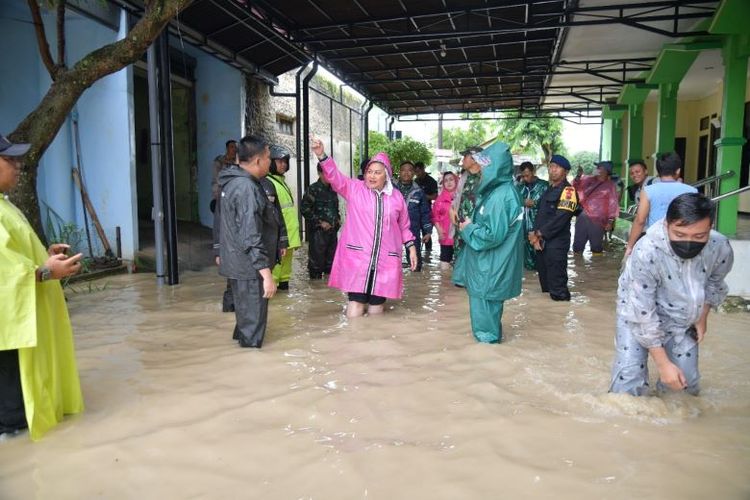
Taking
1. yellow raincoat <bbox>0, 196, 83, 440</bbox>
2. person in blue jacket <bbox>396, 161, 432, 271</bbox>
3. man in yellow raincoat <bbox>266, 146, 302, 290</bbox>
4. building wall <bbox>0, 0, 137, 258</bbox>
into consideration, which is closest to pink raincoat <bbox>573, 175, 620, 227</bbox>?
person in blue jacket <bbox>396, 161, 432, 271</bbox>

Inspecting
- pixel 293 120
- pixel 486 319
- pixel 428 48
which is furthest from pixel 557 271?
pixel 293 120

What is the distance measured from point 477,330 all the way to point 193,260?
578 cm

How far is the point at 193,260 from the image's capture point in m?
9.20

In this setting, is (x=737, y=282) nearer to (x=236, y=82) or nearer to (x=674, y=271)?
(x=674, y=271)

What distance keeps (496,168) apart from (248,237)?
6.33ft

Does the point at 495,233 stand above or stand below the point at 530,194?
below

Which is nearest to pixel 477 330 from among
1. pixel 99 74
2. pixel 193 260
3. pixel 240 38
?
pixel 99 74

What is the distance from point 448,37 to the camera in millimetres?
8852

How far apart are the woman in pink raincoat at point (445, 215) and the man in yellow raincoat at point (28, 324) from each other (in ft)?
21.0

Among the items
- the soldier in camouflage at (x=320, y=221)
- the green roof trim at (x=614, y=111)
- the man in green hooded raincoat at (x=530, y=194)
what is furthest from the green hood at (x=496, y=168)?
the green roof trim at (x=614, y=111)

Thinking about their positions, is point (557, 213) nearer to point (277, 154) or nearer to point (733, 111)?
point (277, 154)

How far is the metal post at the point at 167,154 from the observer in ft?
23.1

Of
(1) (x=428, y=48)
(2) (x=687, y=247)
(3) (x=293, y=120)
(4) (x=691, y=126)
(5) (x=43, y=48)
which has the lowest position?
(2) (x=687, y=247)

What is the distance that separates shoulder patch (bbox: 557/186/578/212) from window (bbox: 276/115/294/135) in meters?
8.34
